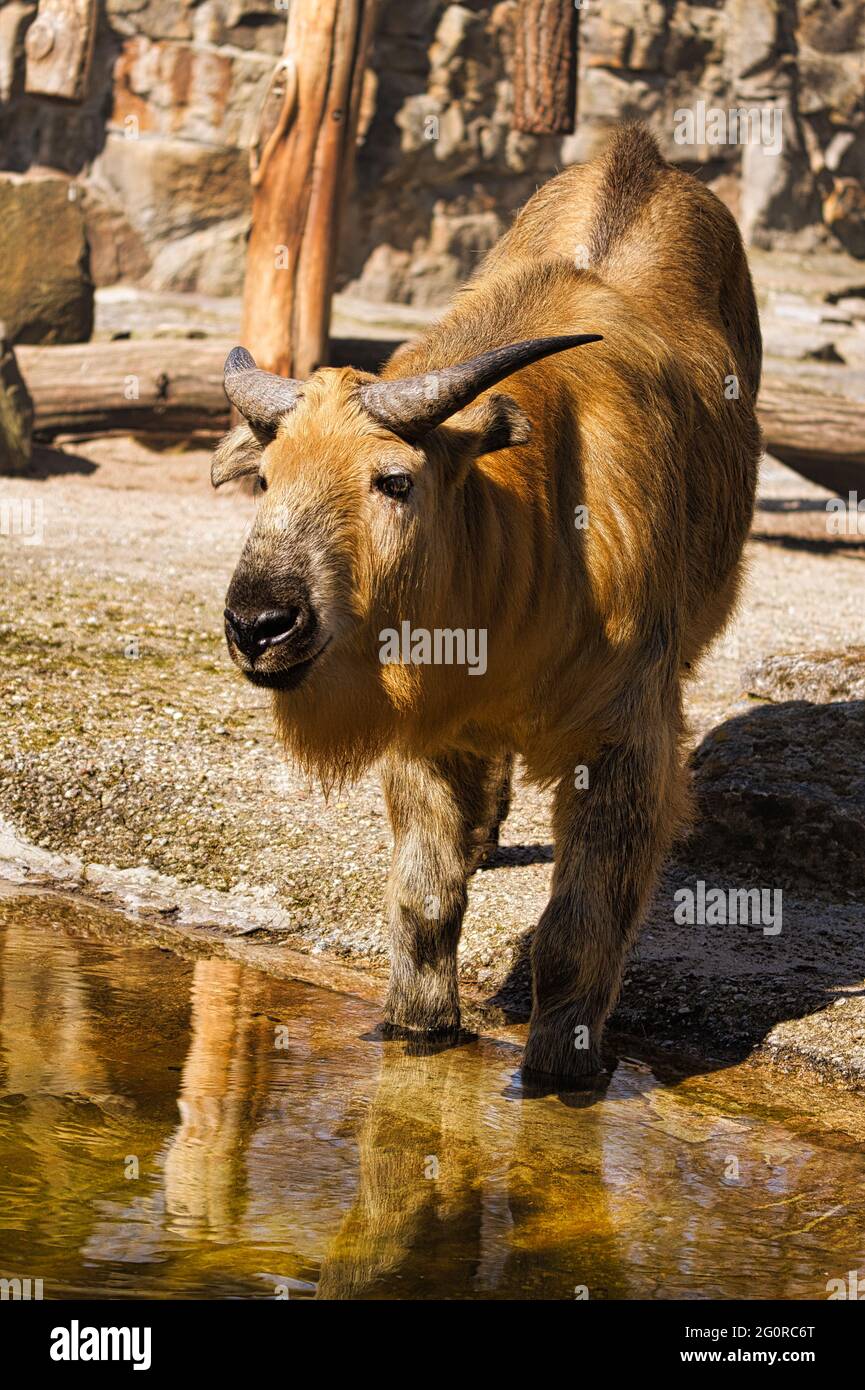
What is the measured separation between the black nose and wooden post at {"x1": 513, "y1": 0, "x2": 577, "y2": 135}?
866 cm

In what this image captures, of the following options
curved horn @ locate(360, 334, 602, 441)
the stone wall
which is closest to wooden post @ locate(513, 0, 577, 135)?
the stone wall

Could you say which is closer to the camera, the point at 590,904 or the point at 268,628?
the point at 268,628

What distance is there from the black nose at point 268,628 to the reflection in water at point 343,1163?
0.96 meters

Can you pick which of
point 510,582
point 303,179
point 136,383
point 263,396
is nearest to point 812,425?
point 303,179

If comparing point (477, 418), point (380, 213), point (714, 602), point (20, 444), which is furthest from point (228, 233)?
point (477, 418)

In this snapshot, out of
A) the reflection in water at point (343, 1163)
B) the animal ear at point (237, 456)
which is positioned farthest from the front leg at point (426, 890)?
the animal ear at point (237, 456)

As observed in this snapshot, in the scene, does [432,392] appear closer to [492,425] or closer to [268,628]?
[492,425]

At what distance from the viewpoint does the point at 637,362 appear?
4215 millimetres

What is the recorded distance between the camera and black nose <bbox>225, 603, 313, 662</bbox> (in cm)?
308

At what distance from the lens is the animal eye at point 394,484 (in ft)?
10.9

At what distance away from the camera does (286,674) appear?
3.19m

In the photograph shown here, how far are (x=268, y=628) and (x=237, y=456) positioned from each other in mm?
786
